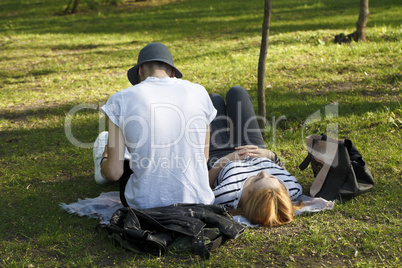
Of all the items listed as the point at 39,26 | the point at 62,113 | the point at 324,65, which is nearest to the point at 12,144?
the point at 62,113

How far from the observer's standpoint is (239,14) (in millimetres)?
13727

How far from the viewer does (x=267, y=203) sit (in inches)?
140

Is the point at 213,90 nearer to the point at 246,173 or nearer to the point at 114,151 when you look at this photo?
the point at 246,173

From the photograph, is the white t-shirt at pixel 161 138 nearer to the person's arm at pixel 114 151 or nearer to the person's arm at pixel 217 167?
the person's arm at pixel 114 151

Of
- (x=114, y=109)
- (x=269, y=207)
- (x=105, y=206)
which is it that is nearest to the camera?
(x=114, y=109)

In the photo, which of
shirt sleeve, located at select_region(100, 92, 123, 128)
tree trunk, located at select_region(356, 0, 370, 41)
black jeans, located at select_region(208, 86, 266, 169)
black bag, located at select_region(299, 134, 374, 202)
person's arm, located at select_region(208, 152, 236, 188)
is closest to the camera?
shirt sleeve, located at select_region(100, 92, 123, 128)

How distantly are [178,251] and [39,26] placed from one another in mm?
11846

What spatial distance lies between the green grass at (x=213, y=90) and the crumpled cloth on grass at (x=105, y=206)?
9 centimetres

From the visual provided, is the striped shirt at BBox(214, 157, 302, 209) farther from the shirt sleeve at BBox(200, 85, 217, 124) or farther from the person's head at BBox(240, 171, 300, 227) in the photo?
the shirt sleeve at BBox(200, 85, 217, 124)

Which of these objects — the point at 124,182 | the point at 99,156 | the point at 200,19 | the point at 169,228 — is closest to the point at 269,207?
the point at 169,228

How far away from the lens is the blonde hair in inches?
140

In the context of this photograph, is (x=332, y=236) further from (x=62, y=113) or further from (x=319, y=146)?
(x=62, y=113)

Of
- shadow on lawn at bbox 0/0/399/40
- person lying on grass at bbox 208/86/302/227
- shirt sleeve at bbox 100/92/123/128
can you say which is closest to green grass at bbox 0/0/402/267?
shadow on lawn at bbox 0/0/399/40

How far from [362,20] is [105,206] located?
7.06m
